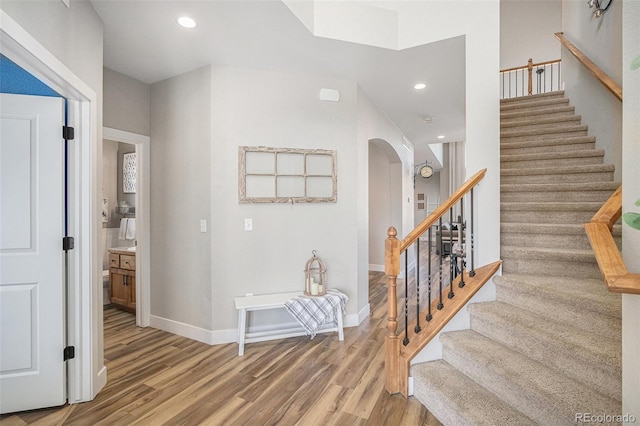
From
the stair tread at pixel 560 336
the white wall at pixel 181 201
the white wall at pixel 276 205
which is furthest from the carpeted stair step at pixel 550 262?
the white wall at pixel 181 201

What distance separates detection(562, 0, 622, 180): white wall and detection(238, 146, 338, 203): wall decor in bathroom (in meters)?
2.77

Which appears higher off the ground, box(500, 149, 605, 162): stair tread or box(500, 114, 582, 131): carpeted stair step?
box(500, 114, 582, 131): carpeted stair step

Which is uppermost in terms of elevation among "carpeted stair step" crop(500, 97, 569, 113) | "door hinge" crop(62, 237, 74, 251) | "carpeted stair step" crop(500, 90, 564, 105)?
"carpeted stair step" crop(500, 90, 564, 105)

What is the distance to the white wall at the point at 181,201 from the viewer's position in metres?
3.14

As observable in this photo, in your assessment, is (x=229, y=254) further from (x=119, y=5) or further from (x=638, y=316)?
(x=638, y=316)

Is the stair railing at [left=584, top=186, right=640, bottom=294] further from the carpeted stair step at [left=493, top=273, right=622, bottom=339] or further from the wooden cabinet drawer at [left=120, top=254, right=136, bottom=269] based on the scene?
the wooden cabinet drawer at [left=120, top=254, right=136, bottom=269]

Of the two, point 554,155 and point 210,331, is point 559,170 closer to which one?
point 554,155

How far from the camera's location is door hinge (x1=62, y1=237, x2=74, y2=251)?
2.08 m

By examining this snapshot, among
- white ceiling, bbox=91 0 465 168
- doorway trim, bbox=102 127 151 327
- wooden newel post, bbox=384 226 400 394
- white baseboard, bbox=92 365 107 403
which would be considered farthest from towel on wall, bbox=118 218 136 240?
wooden newel post, bbox=384 226 400 394

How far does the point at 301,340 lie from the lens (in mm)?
3148

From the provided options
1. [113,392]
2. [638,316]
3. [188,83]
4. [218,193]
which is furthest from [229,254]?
[638,316]

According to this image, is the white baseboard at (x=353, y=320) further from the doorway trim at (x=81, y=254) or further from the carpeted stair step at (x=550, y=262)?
the doorway trim at (x=81, y=254)

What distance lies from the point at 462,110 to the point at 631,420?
14.3 feet

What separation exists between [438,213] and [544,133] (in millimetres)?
2621
